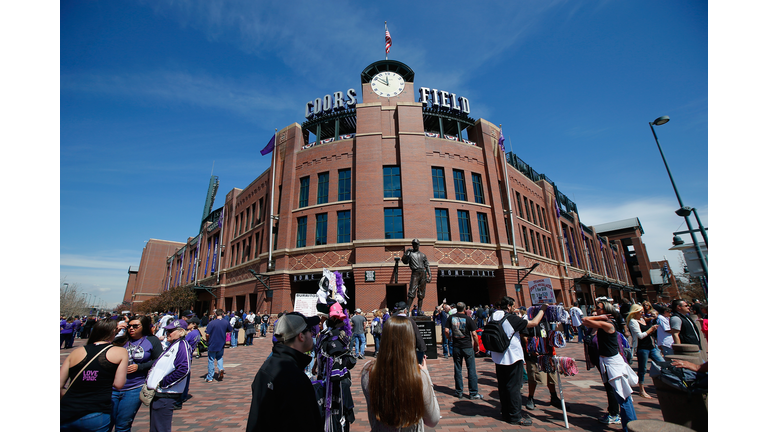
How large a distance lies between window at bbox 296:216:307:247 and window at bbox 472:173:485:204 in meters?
14.0

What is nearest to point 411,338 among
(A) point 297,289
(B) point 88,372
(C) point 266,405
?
(C) point 266,405

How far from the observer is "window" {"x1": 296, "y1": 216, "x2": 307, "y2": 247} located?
2409cm

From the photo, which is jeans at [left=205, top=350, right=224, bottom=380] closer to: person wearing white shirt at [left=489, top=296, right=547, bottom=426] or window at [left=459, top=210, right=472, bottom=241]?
person wearing white shirt at [left=489, top=296, right=547, bottom=426]

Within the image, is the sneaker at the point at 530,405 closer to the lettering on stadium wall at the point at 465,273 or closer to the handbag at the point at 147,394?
the handbag at the point at 147,394

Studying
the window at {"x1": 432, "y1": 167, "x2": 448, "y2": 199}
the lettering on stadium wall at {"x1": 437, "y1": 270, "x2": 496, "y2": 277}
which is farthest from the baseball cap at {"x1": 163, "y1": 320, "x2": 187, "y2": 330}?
the window at {"x1": 432, "y1": 167, "x2": 448, "y2": 199}

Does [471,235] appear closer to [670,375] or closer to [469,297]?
[469,297]

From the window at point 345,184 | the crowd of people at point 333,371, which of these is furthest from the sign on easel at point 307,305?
the window at point 345,184

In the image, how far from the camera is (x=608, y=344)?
4.83 m

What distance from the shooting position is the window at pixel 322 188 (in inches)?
963

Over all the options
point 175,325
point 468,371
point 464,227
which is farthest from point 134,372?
point 464,227

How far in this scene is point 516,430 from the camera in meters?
4.71

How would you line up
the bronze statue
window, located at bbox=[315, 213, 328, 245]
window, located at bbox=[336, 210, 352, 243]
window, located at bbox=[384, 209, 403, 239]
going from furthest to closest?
window, located at bbox=[315, 213, 328, 245] → window, located at bbox=[336, 210, 352, 243] → window, located at bbox=[384, 209, 403, 239] → the bronze statue

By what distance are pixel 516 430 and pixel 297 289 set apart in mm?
21881

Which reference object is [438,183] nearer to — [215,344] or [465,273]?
[465,273]
